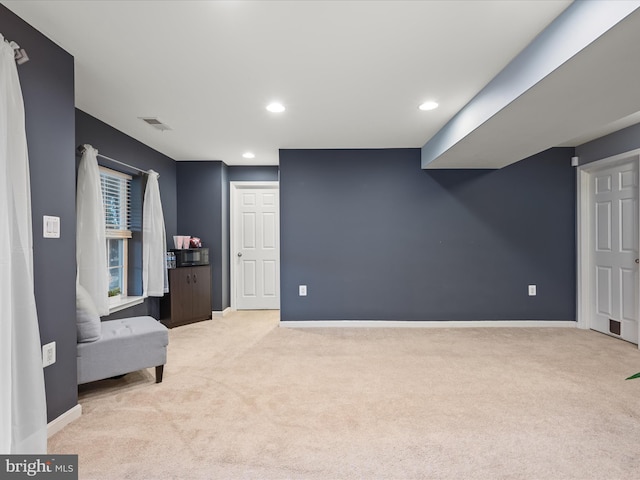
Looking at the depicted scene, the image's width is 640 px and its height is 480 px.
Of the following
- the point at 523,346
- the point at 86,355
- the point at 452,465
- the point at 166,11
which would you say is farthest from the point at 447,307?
the point at 166,11

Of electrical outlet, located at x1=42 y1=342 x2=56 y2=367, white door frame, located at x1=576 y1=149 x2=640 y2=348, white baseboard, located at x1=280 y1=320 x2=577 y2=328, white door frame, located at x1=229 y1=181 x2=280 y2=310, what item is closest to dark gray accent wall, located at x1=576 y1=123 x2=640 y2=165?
white door frame, located at x1=576 y1=149 x2=640 y2=348

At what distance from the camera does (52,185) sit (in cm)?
197

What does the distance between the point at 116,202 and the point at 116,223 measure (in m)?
0.25

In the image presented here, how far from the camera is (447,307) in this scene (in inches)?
170

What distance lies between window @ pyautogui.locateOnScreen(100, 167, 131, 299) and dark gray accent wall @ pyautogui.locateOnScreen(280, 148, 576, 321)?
191 cm

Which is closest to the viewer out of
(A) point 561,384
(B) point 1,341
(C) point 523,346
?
(B) point 1,341

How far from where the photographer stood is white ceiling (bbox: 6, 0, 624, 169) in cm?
173

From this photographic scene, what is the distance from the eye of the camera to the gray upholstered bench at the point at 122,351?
2.28 m

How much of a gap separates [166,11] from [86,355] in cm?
220

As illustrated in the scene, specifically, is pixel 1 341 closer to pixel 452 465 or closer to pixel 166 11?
pixel 166 11

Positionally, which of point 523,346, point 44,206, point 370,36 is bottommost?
point 523,346

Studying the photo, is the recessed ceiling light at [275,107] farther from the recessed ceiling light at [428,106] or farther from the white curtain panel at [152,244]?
the white curtain panel at [152,244]

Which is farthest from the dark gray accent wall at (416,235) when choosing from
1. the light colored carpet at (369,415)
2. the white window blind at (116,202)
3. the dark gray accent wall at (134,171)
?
the white window blind at (116,202)

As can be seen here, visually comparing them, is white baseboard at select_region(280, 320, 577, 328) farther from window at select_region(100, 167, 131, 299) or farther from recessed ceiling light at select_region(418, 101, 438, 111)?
recessed ceiling light at select_region(418, 101, 438, 111)
